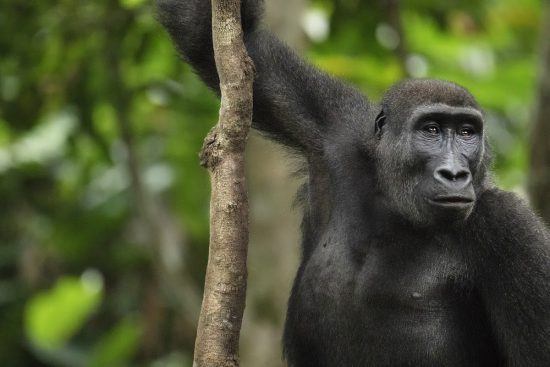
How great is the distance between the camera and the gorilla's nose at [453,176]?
511 centimetres

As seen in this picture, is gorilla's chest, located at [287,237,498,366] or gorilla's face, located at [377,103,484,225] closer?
gorilla's face, located at [377,103,484,225]

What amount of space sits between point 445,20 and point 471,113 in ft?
10.4

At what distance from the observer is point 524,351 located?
511 centimetres

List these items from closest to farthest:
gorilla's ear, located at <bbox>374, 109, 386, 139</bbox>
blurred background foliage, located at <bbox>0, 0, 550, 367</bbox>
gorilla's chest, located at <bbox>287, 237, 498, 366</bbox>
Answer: gorilla's chest, located at <bbox>287, 237, 498, 366</bbox> < gorilla's ear, located at <bbox>374, 109, 386, 139</bbox> < blurred background foliage, located at <bbox>0, 0, 550, 367</bbox>

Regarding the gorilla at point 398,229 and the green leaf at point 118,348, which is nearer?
the gorilla at point 398,229

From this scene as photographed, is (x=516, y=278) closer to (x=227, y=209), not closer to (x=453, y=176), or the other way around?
(x=453, y=176)

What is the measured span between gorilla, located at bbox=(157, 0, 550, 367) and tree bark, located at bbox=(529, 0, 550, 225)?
3196mm

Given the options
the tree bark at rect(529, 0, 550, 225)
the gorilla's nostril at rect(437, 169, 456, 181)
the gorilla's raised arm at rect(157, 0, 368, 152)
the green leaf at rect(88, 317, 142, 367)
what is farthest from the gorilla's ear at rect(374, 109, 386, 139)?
the green leaf at rect(88, 317, 142, 367)

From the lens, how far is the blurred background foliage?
8.35m

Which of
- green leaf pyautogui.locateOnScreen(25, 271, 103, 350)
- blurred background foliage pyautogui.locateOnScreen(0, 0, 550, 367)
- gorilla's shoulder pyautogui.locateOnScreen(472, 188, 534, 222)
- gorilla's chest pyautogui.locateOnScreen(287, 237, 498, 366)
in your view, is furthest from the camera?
green leaf pyautogui.locateOnScreen(25, 271, 103, 350)

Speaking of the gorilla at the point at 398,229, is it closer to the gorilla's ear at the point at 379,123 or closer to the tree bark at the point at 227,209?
the gorilla's ear at the point at 379,123

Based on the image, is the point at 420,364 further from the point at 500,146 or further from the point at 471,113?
the point at 500,146

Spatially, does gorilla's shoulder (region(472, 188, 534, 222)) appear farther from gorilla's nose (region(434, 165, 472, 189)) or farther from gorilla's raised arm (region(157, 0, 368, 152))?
gorilla's raised arm (region(157, 0, 368, 152))

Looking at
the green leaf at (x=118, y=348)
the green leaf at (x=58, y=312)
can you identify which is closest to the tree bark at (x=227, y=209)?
the green leaf at (x=118, y=348)
